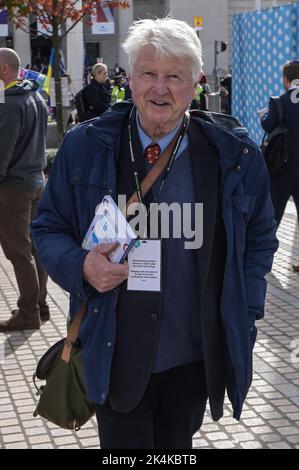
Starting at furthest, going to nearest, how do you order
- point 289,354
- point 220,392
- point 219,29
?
point 219,29 < point 289,354 < point 220,392

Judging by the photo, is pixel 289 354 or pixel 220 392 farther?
pixel 289 354

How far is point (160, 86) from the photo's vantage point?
280cm

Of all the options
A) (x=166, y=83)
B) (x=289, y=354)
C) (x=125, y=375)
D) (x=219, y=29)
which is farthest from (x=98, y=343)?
(x=219, y=29)

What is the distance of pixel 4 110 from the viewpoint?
20.0 ft

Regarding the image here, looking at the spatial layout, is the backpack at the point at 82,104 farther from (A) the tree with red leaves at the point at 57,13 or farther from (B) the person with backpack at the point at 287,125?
(B) the person with backpack at the point at 287,125

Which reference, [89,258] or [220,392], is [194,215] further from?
[220,392]

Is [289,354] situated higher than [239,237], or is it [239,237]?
[239,237]

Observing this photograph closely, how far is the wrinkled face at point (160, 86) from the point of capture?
2.79 meters

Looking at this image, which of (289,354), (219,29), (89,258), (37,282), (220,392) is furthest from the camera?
(219,29)

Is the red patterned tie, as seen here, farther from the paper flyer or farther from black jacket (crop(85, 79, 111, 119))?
A: black jacket (crop(85, 79, 111, 119))

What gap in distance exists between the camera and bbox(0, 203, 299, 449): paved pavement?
450 centimetres

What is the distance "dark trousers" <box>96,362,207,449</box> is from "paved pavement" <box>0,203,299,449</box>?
1565mm

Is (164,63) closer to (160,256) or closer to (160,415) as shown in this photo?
(160,256)

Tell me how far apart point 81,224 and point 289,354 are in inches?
131
